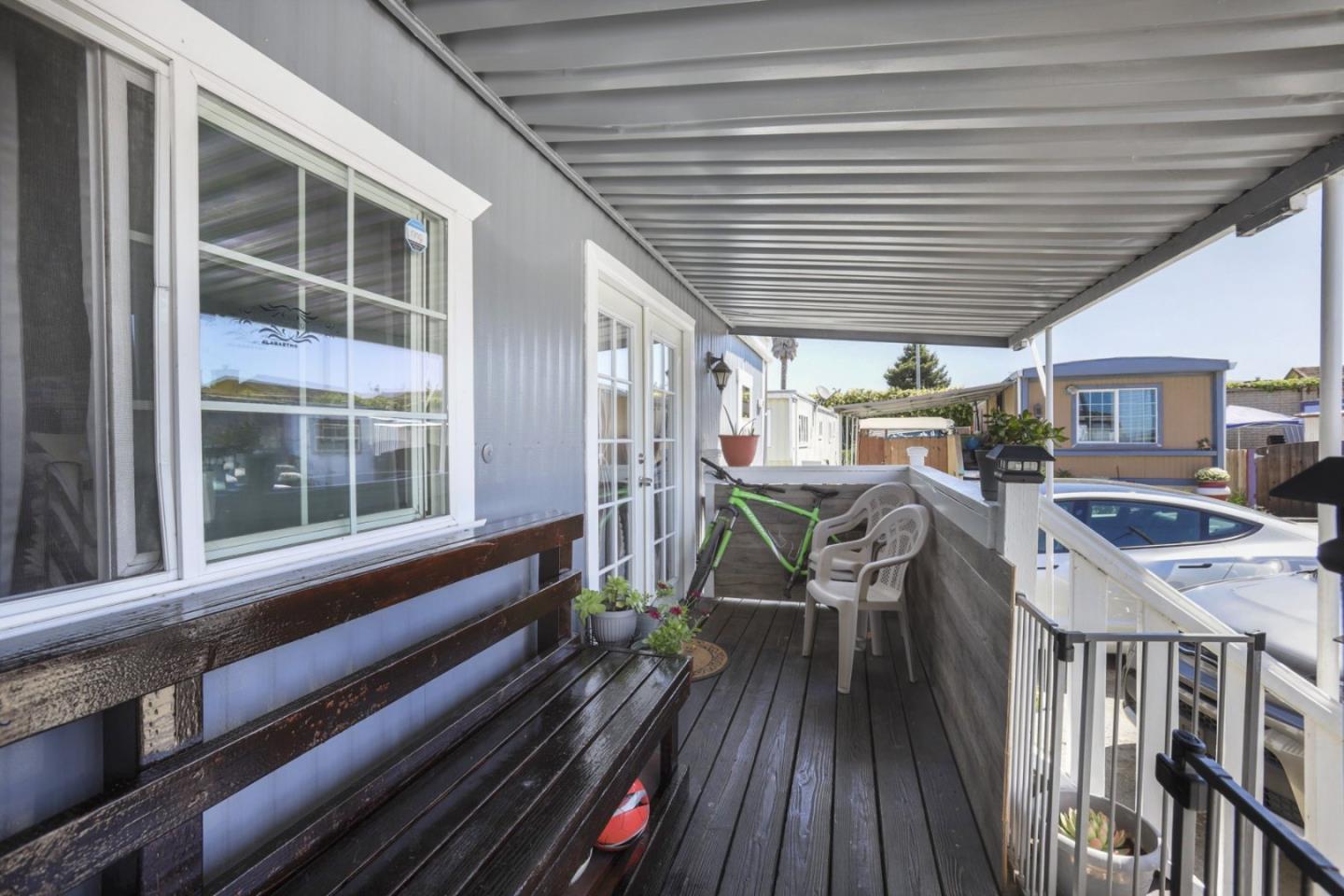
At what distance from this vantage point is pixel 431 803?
131cm

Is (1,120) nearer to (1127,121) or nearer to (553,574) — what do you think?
(553,574)

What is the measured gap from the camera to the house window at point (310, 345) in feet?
3.93

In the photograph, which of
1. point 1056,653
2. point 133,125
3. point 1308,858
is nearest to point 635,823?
point 1056,653

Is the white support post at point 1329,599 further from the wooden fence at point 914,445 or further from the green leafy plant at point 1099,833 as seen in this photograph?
the wooden fence at point 914,445

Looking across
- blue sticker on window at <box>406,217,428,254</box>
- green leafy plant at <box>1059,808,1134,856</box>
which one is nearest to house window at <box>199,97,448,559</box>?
blue sticker on window at <box>406,217,428,254</box>

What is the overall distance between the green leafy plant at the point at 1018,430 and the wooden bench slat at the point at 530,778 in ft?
4.91

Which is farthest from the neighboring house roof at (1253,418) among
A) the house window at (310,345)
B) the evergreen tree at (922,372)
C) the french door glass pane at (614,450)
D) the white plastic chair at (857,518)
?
the evergreen tree at (922,372)

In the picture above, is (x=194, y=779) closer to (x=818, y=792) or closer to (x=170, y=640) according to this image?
(x=170, y=640)

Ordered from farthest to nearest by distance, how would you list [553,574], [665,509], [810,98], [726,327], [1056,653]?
[726,327] < [665,509] < [553,574] < [810,98] < [1056,653]

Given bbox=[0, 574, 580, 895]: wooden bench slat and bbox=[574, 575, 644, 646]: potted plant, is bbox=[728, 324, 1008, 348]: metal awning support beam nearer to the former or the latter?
bbox=[574, 575, 644, 646]: potted plant

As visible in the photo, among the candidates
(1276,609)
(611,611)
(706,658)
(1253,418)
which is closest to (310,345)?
(611,611)

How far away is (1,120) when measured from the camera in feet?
2.96

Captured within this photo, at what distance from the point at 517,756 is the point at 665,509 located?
2747mm

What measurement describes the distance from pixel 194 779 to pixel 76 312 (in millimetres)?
749
